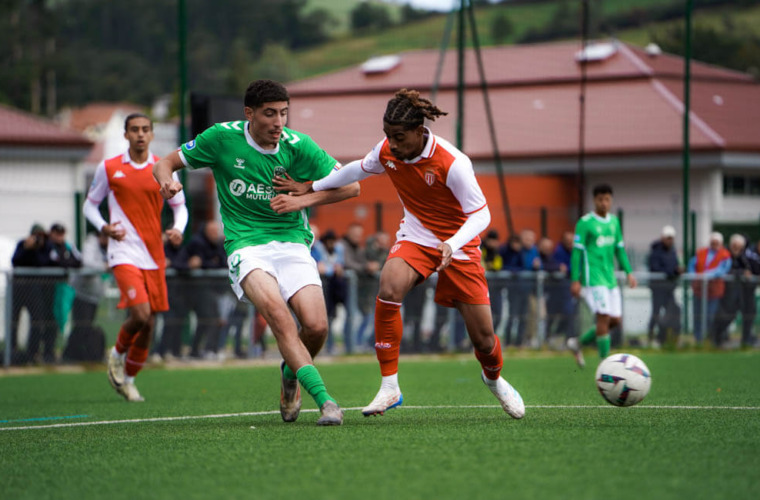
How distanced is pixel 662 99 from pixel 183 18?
22.1 m

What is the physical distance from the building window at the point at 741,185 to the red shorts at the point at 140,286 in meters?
25.9

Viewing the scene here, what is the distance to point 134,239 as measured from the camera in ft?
32.8

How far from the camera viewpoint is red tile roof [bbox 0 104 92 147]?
110 ft

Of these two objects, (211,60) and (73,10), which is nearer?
(211,60)

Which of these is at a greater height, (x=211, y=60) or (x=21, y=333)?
(x=211, y=60)

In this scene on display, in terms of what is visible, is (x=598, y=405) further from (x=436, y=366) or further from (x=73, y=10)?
(x=73, y=10)

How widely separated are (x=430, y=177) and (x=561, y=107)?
3096 centimetres

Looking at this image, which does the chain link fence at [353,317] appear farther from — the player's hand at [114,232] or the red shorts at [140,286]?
the player's hand at [114,232]

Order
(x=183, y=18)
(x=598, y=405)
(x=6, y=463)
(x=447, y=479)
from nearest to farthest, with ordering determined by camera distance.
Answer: (x=447, y=479) → (x=6, y=463) → (x=598, y=405) → (x=183, y=18)

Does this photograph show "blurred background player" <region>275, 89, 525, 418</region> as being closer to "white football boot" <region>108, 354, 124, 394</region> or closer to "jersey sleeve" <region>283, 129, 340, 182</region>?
"jersey sleeve" <region>283, 129, 340, 182</region>

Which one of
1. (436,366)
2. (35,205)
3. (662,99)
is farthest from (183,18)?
(662,99)

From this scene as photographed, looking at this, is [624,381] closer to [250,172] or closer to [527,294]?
[250,172]

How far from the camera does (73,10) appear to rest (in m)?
92.8

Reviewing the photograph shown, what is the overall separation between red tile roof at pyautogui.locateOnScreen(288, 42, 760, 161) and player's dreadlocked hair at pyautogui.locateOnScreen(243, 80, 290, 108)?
26.4 m
